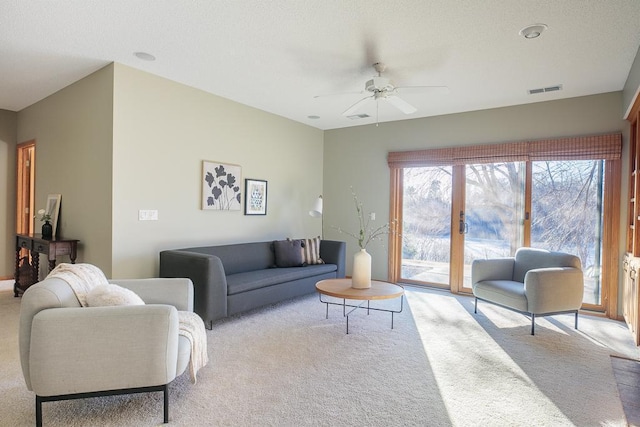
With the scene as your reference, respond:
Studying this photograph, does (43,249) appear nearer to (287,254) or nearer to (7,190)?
(7,190)

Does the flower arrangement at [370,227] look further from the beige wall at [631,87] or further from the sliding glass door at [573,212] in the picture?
the beige wall at [631,87]

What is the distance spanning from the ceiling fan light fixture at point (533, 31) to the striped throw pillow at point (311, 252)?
3504 mm

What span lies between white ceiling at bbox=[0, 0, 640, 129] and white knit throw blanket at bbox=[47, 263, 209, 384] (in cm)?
190

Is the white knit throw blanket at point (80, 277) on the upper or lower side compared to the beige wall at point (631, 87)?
lower

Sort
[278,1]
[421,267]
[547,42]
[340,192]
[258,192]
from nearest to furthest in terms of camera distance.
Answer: [278,1]
[547,42]
[258,192]
[421,267]
[340,192]

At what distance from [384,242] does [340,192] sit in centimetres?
119

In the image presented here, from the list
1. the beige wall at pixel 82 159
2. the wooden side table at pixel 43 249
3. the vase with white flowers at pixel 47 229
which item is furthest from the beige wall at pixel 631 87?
the vase with white flowers at pixel 47 229

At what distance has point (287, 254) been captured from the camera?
503cm

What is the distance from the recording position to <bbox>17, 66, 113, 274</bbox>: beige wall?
381cm

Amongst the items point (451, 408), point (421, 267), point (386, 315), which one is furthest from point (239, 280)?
point (421, 267)


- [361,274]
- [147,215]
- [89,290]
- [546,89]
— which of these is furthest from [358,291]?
[546,89]

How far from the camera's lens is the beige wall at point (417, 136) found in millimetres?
4414

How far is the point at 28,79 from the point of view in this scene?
167 inches

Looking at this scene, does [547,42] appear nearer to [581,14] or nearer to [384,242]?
[581,14]
